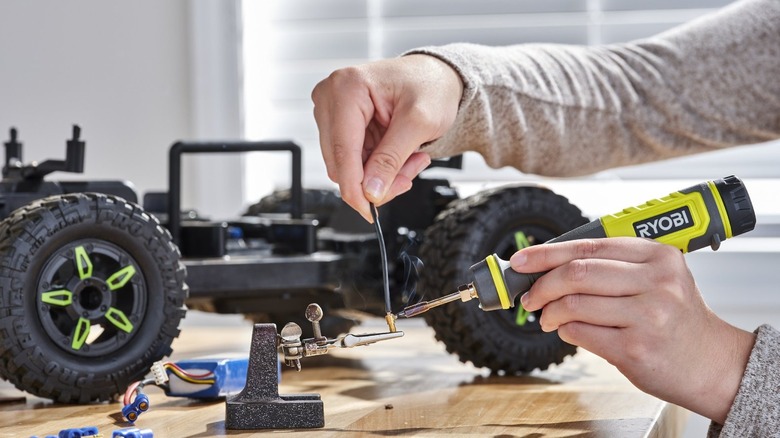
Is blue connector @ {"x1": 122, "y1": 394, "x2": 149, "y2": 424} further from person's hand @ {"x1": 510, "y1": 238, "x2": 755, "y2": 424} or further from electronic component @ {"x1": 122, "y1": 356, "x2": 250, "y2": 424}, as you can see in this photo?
person's hand @ {"x1": 510, "y1": 238, "x2": 755, "y2": 424}

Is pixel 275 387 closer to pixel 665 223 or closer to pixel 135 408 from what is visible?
pixel 135 408

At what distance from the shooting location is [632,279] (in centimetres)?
61

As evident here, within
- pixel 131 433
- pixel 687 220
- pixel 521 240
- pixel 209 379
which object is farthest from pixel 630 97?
pixel 131 433

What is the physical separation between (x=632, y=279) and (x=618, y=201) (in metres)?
0.85

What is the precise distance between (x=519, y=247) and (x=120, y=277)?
332 millimetres

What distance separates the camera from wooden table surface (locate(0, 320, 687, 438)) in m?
0.63

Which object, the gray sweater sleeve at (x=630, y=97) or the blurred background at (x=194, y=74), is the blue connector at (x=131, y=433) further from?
the blurred background at (x=194, y=74)

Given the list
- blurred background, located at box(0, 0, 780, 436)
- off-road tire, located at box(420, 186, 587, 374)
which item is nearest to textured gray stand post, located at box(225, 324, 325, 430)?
off-road tire, located at box(420, 186, 587, 374)

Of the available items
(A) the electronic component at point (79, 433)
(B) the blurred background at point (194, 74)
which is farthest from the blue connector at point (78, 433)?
(B) the blurred background at point (194, 74)

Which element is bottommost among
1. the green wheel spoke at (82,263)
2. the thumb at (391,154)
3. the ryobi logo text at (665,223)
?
the green wheel spoke at (82,263)

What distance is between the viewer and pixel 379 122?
71cm

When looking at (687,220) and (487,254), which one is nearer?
(687,220)

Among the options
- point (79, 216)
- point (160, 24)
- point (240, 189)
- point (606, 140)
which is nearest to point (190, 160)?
point (240, 189)

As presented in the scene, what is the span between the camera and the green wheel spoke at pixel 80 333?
683 mm
